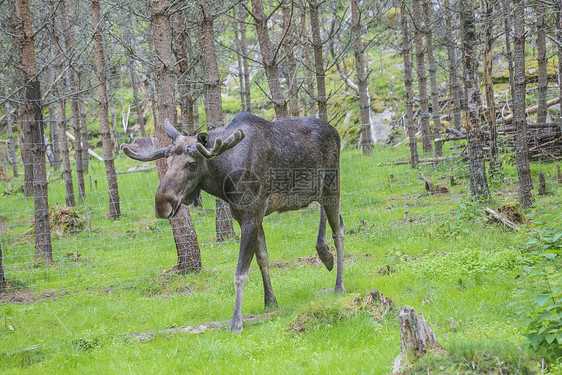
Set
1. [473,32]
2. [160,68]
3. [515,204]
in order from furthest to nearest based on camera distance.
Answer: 1. [473,32]
2. [515,204]
3. [160,68]

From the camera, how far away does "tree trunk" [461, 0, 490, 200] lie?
31.0ft

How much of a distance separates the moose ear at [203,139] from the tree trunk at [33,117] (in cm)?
402

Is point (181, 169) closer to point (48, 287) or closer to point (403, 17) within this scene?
point (48, 287)

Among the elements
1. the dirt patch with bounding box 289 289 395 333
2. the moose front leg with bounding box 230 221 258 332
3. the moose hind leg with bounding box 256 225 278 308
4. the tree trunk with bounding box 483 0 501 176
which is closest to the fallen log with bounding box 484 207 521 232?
the tree trunk with bounding box 483 0 501 176

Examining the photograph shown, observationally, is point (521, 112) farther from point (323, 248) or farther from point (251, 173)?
point (251, 173)

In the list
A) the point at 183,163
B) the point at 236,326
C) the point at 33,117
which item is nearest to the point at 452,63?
the point at 33,117

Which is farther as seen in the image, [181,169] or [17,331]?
[17,331]

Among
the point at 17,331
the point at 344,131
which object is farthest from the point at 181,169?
the point at 344,131

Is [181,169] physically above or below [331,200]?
above

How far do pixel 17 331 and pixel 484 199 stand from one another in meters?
8.17

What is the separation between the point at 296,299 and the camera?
6555 millimetres

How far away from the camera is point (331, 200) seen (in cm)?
714

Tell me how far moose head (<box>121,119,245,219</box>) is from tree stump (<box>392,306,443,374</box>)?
2.78 meters

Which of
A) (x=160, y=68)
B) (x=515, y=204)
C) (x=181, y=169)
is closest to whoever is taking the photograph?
(x=181, y=169)
